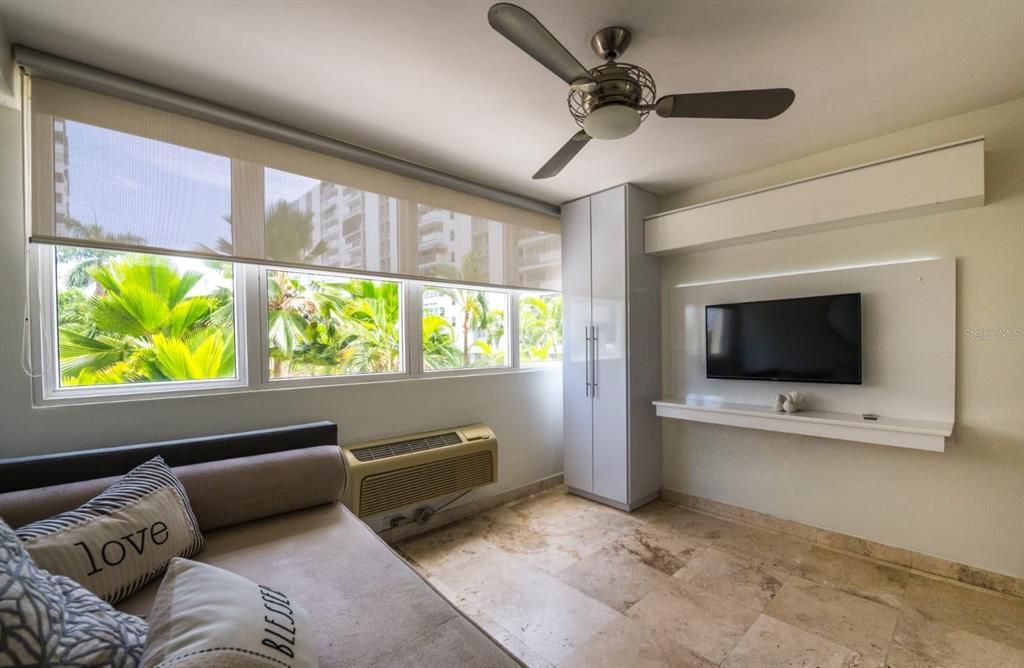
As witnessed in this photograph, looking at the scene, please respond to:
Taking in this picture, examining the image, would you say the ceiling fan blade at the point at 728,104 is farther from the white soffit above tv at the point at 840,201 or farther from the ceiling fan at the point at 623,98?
the white soffit above tv at the point at 840,201

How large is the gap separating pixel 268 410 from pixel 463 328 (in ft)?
4.93

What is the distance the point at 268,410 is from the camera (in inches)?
88.4

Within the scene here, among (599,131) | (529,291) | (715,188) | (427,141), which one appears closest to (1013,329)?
(715,188)

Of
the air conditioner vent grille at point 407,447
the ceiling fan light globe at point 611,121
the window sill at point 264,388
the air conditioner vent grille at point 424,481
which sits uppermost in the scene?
the ceiling fan light globe at point 611,121

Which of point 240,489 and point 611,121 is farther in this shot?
point 240,489

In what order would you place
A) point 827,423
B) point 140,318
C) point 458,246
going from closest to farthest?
point 140,318 → point 827,423 → point 458,246

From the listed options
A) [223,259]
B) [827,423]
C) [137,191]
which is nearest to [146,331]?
[223,259]

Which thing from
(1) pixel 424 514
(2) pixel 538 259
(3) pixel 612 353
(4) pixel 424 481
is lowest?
(1) pixel 424 514

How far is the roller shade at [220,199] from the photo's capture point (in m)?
1.72

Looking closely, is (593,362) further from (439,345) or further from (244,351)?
(244,351)

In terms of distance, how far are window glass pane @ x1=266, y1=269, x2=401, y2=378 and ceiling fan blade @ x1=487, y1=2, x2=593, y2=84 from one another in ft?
6.06

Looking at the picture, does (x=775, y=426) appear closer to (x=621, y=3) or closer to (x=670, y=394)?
(x=670, y=394)

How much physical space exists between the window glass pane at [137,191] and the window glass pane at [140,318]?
188 mm

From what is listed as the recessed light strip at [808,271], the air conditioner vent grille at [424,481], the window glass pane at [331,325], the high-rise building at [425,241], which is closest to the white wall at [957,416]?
the recessed light strip at [808,271]
